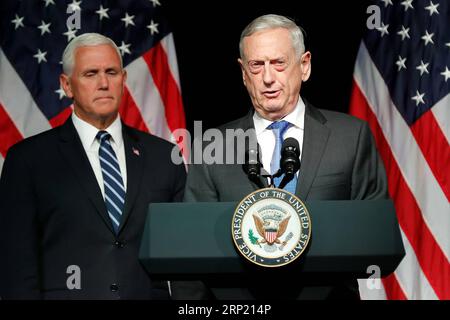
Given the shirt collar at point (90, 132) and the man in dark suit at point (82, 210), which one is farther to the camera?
the shirt collar at point (90, 132)

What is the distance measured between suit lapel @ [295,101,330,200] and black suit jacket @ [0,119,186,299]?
881 mm

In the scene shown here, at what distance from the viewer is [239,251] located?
2.12 meters

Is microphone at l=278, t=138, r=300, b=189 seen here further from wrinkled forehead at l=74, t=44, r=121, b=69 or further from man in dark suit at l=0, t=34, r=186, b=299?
wrinkled forehead at l=74, t=44, r=121, b=69

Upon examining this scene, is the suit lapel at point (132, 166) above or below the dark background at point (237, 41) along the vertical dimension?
below

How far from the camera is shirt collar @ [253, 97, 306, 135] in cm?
268

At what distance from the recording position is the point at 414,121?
425cm

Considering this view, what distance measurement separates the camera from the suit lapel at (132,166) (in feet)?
10.4

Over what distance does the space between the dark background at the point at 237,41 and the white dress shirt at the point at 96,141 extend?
1.01 m

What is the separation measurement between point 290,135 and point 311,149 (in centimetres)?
12

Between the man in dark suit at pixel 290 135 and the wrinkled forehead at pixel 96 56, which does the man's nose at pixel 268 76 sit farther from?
the wrinkled forehead at pixel 96 56

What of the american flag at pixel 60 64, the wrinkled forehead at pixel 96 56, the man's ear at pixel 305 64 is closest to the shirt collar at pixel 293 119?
the man's ear at pixel 305 64

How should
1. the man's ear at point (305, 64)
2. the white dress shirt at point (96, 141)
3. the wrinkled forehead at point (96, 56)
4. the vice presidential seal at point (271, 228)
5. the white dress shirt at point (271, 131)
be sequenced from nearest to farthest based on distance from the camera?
1. the vice presidential seal at point (271, 228)
2. the white dress shirt at point (271, 131)
3. the man's ear at point (305, 64)
4. the white dress shirt at point (96, 141)
5. the wrinkled forehead at point (96, 56)

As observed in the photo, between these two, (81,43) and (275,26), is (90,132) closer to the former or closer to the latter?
(81,43)

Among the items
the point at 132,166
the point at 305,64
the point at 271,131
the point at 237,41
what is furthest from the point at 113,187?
the point at 237,41
